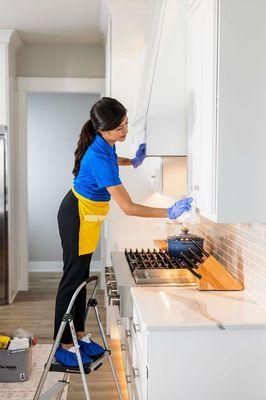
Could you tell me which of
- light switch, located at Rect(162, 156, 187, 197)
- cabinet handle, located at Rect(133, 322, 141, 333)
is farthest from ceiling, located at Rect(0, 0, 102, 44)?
cabinet handle, located at Rect(133, 322, 141, 333)

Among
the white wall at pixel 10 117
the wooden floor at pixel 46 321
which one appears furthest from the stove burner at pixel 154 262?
the white wall at pixel 10 117

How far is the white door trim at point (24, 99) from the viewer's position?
234 inches

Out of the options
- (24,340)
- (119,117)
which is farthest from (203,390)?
(24,340)

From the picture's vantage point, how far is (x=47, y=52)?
5.97m

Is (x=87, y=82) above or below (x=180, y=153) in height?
above

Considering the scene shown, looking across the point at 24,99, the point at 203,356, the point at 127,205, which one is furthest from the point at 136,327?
the point at 24,99

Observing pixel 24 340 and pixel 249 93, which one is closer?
pixel 249 93

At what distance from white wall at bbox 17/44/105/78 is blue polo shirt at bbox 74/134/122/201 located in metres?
3.26

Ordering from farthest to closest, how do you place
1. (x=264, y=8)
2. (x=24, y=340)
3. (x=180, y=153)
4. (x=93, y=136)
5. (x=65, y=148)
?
(x=65, y=148), (x=24, y=340), (x=93, y=136), (x=180, y=153), (x=264, y=8)

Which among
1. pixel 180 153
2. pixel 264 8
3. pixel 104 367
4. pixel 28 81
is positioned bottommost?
pixel 104 367

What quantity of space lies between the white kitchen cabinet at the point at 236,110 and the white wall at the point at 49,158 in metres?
5.34

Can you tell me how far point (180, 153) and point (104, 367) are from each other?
1.88 metres

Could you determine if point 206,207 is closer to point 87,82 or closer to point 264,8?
point 264,8

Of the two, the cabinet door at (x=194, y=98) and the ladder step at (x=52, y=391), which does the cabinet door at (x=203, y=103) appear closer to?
the cabinet door at (x=194, y=98)
